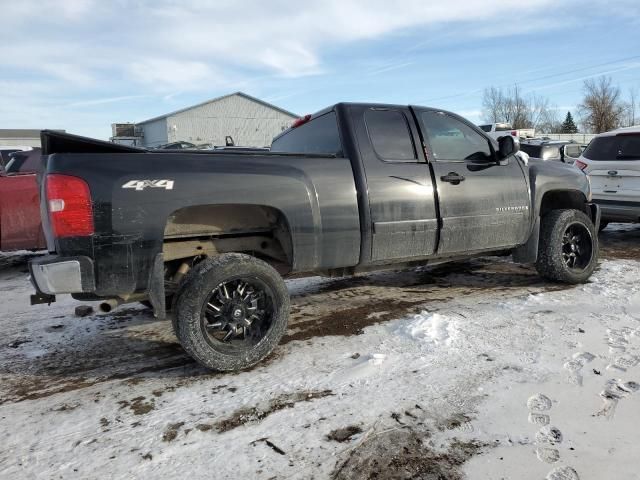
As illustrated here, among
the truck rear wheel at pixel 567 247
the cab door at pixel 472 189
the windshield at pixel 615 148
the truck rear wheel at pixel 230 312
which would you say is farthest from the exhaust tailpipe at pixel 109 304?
the windshield at pixel 615 148

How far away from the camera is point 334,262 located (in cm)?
364

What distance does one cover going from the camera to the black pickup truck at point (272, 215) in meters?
2.80

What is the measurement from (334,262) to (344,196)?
52cm

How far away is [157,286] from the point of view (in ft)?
9.87

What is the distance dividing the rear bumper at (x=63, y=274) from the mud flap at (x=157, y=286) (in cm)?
36

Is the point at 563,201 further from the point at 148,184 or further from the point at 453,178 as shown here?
the point at 148,184

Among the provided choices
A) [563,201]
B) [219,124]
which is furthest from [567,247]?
[219,124]

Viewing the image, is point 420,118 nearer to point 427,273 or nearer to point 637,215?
point 427,273

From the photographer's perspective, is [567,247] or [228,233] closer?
[228,233]

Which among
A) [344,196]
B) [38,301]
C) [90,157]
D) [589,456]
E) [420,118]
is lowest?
[589,456]

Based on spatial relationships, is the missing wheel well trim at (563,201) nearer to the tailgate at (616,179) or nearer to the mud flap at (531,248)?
the mud flap at (531,248)

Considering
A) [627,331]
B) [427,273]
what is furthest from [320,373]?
[427,273]

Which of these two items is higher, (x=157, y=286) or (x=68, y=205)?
(x=68, y=205)

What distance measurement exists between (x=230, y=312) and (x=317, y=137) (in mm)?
1811
